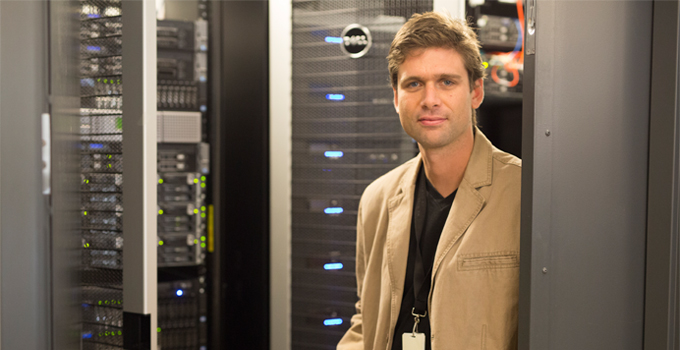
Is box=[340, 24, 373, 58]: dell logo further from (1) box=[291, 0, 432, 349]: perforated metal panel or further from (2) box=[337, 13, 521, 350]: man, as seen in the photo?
(2) box=[337, 13, 521, 350]: man

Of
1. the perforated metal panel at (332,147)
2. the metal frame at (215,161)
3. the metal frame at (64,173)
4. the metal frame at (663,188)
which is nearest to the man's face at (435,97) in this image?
the metal frame at (663,188)

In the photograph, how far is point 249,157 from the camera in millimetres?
2723

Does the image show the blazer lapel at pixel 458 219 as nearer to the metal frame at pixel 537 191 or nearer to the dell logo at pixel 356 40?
the metal frame at pixel 537 191

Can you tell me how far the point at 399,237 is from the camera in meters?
1.78

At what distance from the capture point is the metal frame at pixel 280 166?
2.66 m

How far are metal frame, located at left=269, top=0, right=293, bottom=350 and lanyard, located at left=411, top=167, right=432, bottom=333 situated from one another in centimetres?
99

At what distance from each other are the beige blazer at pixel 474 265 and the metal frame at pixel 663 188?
381 millimetres

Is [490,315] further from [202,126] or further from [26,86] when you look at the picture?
[202,126]

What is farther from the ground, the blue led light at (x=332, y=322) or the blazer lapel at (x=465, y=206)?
the blazer lapel at (x=465, y=206)

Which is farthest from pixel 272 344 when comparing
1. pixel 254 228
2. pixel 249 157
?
pixel 249 157

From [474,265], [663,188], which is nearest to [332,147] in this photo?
[474,265]

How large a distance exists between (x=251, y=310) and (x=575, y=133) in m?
1.95

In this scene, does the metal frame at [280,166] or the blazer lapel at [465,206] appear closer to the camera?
the blazer lapel at [465,206]

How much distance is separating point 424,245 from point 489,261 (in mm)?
268
